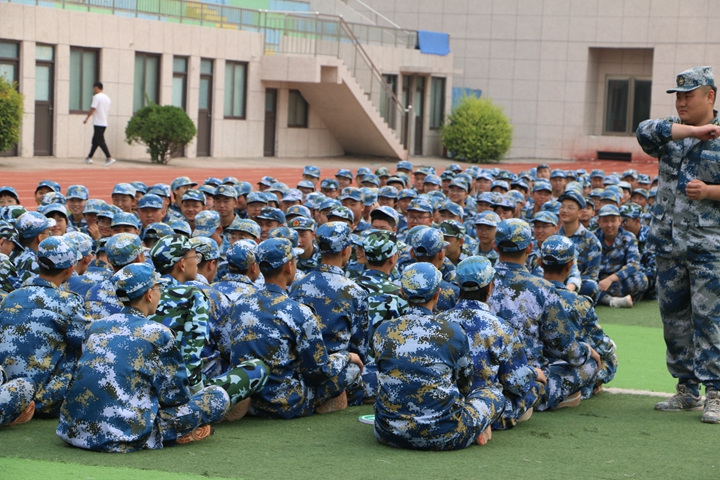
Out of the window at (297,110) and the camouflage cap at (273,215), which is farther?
the window at (297,110)

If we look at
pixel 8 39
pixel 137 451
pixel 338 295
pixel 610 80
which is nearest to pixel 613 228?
pixel 338 295

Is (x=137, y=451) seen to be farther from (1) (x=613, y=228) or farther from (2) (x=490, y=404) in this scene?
(1) (x=613, y=228)

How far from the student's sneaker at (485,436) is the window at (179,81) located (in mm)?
25078

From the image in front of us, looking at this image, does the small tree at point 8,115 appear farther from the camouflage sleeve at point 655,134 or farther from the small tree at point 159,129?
the camouflage sleeve at point 655,134

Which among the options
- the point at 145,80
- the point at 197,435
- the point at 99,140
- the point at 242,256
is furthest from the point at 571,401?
the point at 145,80

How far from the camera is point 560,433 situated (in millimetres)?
7000

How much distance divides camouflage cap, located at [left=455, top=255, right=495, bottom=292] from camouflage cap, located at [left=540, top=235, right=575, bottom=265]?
1384 millimetres

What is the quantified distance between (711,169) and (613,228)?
687 cm

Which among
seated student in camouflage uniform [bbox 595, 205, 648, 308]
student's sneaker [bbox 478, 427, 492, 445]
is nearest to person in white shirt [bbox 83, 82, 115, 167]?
seated student in camouflage uniform [bbox 595, 205, 648, 308]

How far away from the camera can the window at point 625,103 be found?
43500 mm

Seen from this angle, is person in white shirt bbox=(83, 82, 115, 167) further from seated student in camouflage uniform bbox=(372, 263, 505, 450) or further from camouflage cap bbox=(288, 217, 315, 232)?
seated student in camouflage uniform bbox=(372, 263, 505, 450)

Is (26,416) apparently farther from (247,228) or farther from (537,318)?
(247,228)

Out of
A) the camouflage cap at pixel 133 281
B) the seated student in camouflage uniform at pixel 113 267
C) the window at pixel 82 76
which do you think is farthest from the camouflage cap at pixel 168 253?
the window at pixel 82 76

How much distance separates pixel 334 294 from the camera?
760 centimetres
